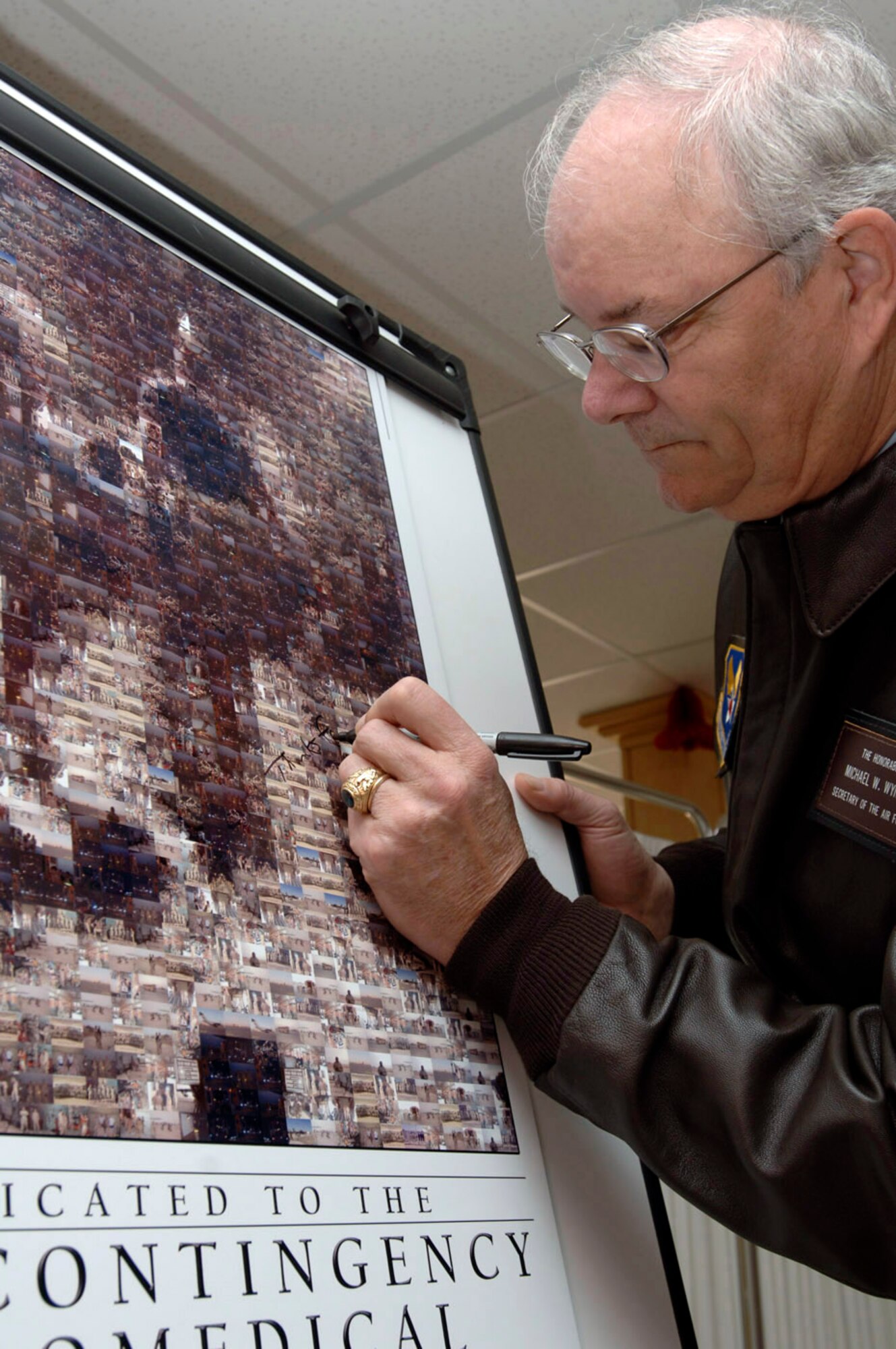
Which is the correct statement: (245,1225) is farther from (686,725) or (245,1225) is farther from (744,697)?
(686,725)

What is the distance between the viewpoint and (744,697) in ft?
3.05

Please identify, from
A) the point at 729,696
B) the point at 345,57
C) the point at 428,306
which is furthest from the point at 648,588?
the point at 729,696

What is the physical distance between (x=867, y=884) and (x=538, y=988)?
247mm

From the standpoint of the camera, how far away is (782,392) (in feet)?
2.66

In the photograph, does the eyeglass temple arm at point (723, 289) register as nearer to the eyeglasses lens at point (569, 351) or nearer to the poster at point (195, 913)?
the eyeglasses lens at point (569, 351)

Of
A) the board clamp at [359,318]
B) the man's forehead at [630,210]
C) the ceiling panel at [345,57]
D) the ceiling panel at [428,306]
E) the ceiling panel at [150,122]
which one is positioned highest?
the ceiling panel at [428,306]

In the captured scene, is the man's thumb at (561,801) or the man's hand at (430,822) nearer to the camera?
the man's hand at (430,822)

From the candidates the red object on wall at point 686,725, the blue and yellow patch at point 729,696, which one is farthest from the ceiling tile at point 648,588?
the blue and yellow patch at point 729,696

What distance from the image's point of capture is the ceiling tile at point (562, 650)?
13.2ft

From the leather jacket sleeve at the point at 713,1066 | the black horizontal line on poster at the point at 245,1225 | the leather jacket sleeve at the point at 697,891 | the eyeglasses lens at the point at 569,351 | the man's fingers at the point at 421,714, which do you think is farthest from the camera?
the leather jacket sleeve at the point at 697,891

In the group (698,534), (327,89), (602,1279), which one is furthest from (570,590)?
(602,1279)

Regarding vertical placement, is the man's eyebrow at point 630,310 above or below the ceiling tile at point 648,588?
below

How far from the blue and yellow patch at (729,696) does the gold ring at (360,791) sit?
40cm

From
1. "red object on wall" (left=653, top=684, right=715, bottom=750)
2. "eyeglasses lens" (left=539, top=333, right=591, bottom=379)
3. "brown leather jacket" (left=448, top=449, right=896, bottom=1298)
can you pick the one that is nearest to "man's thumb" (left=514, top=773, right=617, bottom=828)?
"brown leather jacket" (left=448, top=449, right=896, bottom=1298)
